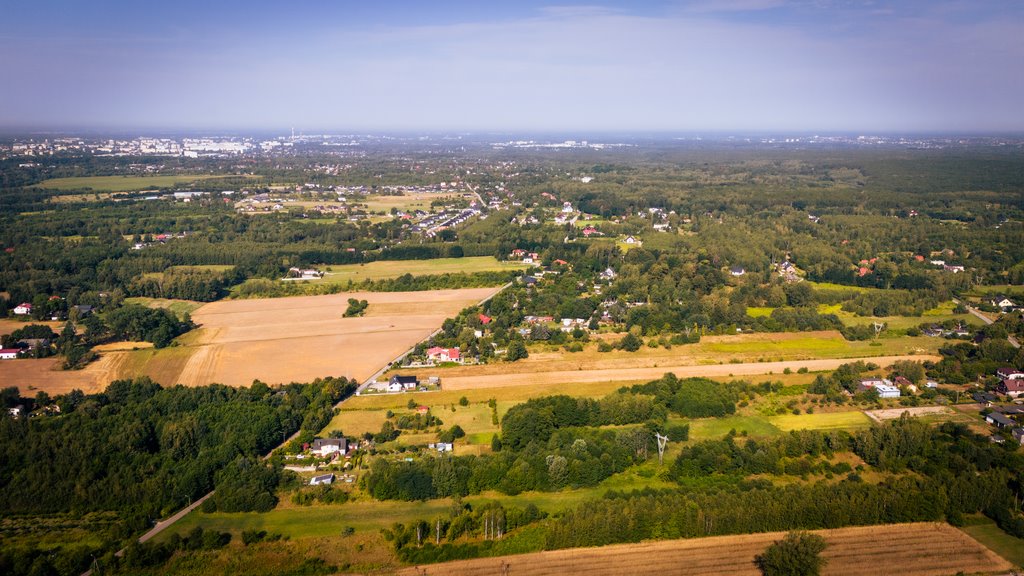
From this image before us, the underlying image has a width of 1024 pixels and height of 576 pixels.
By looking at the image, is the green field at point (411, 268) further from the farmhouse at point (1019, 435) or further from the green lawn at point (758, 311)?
the farmhouse at point (1019, 435)

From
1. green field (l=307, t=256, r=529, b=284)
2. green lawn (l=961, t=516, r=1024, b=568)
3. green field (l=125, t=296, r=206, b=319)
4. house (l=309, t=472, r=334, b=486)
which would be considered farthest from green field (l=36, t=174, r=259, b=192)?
green lawn (l=961, t=516, r=1024, b=568)

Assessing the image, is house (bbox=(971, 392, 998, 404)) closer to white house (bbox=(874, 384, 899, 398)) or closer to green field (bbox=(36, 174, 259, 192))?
white house (bbox=(874, 384, 899, 398))

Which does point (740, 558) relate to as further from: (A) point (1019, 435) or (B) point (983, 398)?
(B) point (983, 398)

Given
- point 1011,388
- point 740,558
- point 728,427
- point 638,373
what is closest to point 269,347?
point 638,373

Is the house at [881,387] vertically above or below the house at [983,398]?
above

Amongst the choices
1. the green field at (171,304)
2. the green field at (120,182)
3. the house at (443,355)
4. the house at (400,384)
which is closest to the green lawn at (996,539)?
the house at (400,384)

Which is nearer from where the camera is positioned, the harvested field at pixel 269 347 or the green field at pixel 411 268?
the harvested field at pixel 269 347

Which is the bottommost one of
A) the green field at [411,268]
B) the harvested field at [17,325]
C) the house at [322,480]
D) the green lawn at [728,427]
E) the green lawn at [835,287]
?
the house at [322,480]
